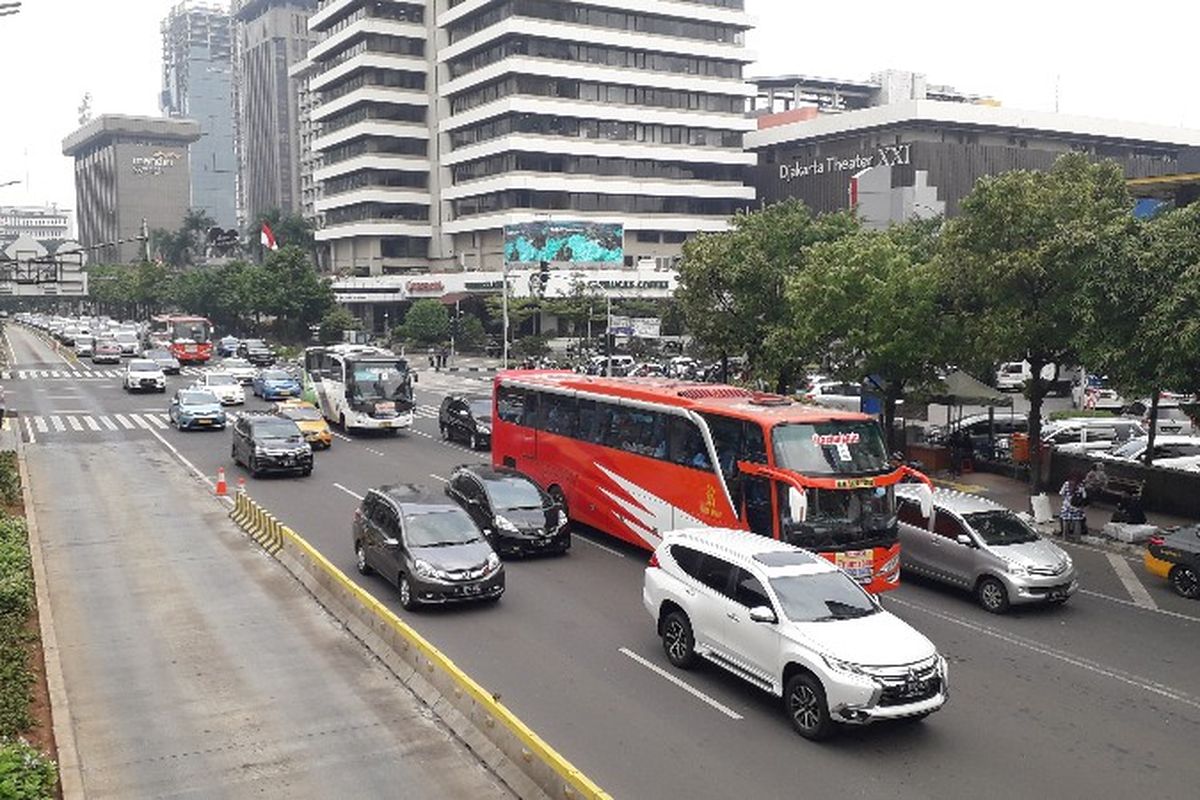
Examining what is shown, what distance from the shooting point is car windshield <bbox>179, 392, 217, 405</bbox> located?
4156 cm

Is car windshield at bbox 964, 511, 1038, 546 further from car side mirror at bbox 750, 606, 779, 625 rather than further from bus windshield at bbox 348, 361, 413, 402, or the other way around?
bus windshield at bbox 348, 361, 413, 402

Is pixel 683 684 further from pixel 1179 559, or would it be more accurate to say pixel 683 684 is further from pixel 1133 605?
pixel 1179 559

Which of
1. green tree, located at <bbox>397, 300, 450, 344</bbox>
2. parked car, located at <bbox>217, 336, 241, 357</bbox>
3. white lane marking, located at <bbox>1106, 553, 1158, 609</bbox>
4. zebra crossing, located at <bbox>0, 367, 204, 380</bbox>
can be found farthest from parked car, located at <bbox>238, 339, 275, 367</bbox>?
white lane marking, located at <bbox>1106, 553, 1158, 609</bbox>

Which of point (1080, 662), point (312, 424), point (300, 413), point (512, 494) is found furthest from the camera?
point (300, 413)

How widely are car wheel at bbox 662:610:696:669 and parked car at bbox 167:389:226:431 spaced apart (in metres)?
30.6

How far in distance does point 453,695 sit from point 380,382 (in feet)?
93.1

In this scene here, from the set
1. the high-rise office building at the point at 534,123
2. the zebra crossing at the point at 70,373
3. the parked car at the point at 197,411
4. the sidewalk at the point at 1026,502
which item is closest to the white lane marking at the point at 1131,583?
the sidewalk at the point at 1026,502

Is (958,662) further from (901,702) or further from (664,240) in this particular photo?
(664,240)

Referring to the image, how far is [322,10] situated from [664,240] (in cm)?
5207

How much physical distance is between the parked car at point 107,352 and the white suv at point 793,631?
233ft

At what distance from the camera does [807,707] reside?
12.6 m

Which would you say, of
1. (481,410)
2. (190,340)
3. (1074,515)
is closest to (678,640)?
(1074,515)

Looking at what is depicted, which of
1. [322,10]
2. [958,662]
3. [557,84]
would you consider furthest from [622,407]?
[322,10]

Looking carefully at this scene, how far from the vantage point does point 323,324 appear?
300 ft
